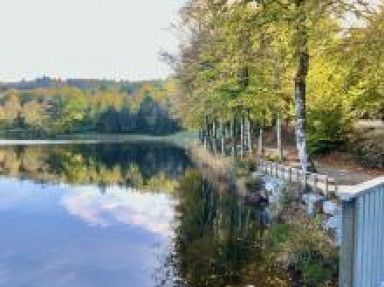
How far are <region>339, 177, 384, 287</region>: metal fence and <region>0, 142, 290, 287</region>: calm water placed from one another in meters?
8.01

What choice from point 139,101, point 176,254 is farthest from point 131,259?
point 139,101

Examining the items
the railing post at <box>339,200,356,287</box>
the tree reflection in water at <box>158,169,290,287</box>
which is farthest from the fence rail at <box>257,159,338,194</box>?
the railing post at <box>339,200,356,287</box>

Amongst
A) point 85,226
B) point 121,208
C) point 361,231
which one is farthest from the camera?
point 121,208

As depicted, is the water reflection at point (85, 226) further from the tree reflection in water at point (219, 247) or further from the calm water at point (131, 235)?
the tree reflection in water at point (219, 247)

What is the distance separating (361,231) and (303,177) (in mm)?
16557

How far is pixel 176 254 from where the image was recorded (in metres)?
21.1

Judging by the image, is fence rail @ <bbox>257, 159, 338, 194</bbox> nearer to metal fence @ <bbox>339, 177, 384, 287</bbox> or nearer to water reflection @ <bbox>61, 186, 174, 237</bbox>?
water reflection @ <bbox>61, 186, 174, 237</bbox>

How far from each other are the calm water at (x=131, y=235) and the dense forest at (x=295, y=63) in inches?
201

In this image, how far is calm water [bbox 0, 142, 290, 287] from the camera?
1870 centimetres

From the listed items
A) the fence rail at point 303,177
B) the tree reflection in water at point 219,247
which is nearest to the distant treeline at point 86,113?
the fence rail at point 303,177

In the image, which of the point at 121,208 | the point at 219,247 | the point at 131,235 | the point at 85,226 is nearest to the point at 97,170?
the point at 121,208

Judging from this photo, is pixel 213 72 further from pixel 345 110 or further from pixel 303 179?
pixel 303 179

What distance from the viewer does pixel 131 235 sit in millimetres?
26562

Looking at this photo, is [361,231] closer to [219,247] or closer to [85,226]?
[219,247]
